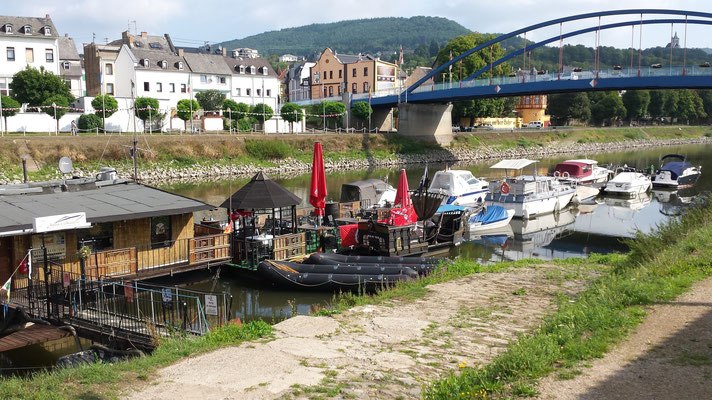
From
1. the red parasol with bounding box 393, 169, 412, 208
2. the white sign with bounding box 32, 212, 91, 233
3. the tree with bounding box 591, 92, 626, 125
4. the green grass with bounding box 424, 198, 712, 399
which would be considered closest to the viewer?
the green grass with bounding box 424, 198, 712, 399

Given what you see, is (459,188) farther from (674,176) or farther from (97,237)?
(674,176)

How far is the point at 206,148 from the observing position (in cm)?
5741

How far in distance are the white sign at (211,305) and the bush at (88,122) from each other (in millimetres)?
47874

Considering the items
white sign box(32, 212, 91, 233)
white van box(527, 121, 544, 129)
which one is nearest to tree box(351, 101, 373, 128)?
white van box(527, 121, 544, 129)

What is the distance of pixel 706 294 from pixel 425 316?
5226mm

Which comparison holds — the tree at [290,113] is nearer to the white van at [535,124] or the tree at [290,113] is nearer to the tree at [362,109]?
the tree at [362,109]

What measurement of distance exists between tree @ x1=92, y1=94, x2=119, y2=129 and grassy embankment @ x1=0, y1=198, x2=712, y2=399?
48.3 m

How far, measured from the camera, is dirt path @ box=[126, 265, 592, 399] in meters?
9.60

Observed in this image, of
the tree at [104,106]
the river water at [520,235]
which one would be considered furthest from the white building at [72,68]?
the river water at [520,235]

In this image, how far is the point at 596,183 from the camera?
47344mm

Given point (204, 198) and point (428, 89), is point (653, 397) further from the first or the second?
point (428, 89)

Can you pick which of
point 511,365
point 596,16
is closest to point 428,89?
point 596,16

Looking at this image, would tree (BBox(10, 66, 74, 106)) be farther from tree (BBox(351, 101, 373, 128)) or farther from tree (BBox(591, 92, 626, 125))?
tree (BBox(591, 92, 626, 125))

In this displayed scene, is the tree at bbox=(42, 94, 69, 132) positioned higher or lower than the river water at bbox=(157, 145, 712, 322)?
higher
